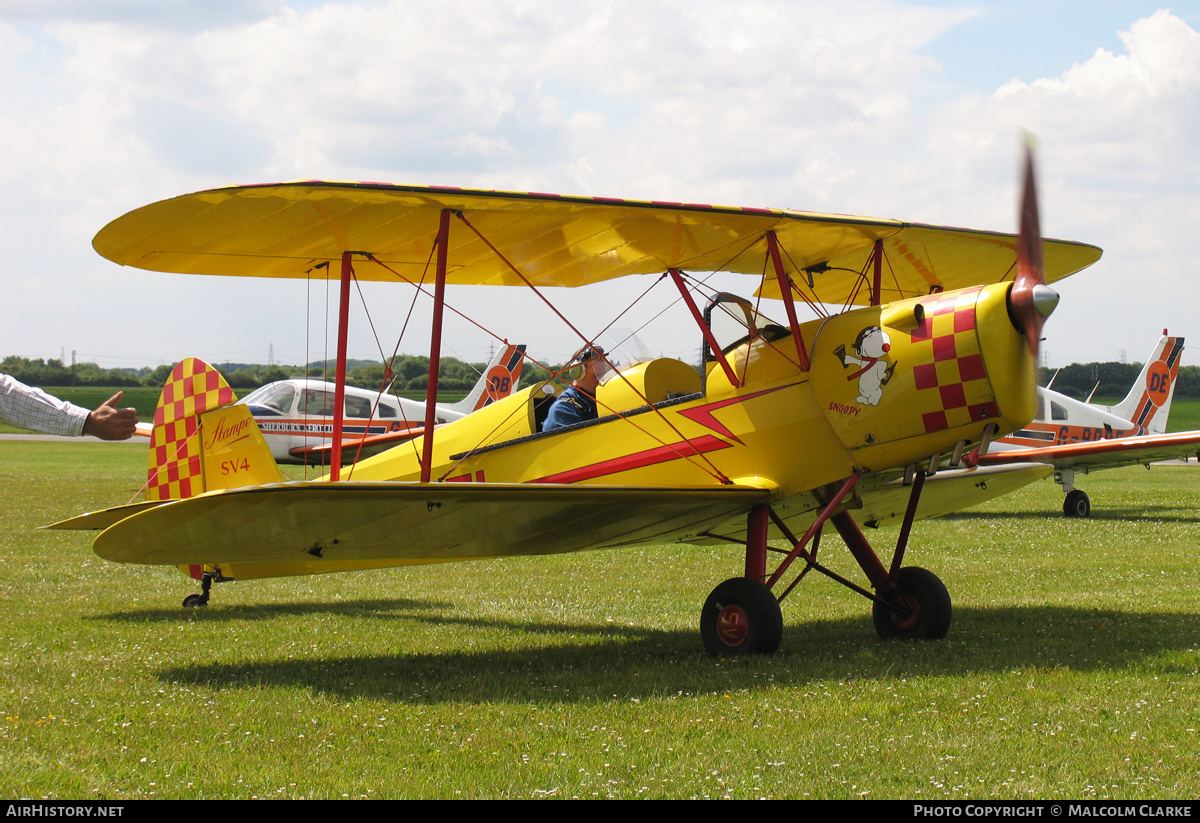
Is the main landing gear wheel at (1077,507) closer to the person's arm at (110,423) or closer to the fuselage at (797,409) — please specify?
the fuselage at (797,409)

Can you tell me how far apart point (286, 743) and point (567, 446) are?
3.47m

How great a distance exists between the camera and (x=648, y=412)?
23.8ft

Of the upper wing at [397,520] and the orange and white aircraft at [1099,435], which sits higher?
the orange and white aircraft at [1099,435]

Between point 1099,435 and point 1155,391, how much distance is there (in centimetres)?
339

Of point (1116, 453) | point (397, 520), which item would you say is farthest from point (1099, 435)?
point (397, 520)

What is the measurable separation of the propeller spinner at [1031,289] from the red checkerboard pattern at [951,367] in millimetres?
247

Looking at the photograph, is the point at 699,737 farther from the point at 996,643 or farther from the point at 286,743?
the point at 996,643

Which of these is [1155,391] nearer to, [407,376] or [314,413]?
[314,413]

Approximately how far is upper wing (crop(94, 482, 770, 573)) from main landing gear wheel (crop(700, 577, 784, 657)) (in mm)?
568

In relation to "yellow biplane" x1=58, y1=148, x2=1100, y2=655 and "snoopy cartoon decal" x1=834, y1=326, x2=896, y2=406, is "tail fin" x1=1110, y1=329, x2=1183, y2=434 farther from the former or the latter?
"snoopy cartoon decal" x1=834, y1=326, x2=896, y2=406

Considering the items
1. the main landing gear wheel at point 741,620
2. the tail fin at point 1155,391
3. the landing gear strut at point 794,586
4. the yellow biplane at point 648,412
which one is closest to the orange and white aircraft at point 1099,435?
the tail fin at point 1155,391

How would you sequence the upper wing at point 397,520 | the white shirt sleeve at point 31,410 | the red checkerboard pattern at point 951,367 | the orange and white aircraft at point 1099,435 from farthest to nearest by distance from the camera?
the orange and white aircraft at point 1099,435 → the red checkerboard pattern at point 951,367 → the upper wing at point 397,520 → the white shirt sleeve at point 31,410

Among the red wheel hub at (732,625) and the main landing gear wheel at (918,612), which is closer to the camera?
the red wheel hub at (732,625)

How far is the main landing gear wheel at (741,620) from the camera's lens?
6.20m
